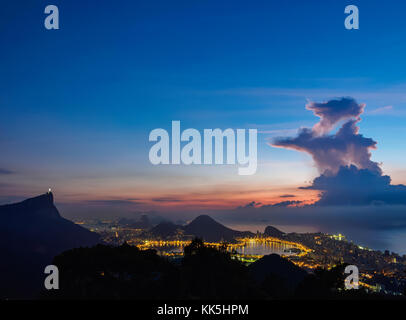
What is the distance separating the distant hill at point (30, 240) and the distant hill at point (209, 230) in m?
41.8

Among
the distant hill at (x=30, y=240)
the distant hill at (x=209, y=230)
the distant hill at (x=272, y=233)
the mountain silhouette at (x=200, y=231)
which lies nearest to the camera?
the distant hill at (x=30, y=240)

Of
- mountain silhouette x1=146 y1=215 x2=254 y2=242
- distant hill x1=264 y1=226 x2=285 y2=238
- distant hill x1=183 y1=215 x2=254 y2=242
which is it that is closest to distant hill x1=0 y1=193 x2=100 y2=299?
mountain silhouette x1=146 y1=215 x2=254 y2=242

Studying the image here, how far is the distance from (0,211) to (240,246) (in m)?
68.9

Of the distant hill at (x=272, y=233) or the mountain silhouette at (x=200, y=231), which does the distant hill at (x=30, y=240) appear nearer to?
the mountain silhouette at (x=200, y=231)

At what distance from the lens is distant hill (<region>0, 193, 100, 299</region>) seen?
41844mm

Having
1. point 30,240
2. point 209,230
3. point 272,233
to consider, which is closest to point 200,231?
point 209,230

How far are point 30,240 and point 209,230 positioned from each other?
2549 inches

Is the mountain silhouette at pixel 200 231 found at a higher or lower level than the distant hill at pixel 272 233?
higher

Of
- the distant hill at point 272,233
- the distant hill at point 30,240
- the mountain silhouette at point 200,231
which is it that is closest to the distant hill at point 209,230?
the mountain silhouette at point 200,231

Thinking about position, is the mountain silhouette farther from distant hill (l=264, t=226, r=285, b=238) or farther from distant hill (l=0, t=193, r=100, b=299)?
distant hill (l=0, t=193, r=100, b=299)

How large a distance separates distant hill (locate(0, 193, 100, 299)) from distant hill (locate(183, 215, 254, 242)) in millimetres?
41767

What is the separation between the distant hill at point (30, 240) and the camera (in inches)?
1647

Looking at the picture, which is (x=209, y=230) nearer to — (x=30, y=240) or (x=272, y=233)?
(x=272, y=233)
